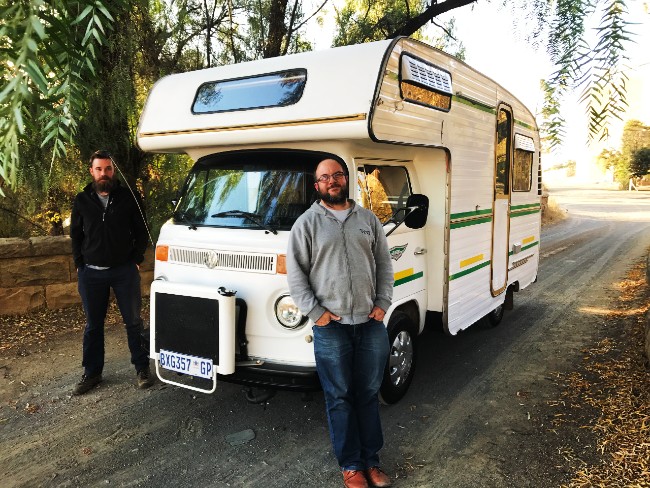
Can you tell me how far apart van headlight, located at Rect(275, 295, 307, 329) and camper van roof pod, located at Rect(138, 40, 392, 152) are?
1210 millimetres

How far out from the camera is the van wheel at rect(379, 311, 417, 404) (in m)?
4.14

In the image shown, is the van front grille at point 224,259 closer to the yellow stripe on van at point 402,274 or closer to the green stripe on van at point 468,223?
the yellow stripe on van at point 402,274

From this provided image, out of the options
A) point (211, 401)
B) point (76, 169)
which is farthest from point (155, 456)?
point (76, 169)

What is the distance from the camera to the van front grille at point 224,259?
3.61m

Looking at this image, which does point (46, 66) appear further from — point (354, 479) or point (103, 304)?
point (103, 304)

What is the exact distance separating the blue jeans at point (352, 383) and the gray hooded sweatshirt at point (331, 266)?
0.13 metres

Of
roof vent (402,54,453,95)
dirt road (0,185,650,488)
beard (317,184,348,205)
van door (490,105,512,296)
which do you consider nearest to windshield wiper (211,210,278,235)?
beard (317,184,348,205)

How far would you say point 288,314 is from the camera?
3.56 metres

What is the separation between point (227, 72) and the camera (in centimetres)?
434

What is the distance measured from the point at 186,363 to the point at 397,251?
1.86 metres

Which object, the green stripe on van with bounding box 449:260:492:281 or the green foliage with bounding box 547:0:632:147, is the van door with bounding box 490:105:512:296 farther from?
the green foliage with bounding box 547:0:632:147

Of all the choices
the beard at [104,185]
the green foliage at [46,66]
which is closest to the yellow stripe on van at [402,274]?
the beard at [104,185]

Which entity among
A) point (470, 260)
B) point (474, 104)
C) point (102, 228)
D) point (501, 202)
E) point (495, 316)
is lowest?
point (495, 316)

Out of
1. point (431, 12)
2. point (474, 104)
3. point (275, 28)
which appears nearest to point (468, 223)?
Answer: point (474, 104)
